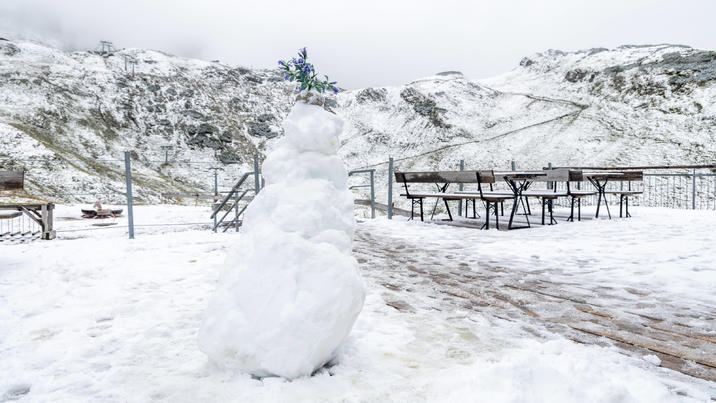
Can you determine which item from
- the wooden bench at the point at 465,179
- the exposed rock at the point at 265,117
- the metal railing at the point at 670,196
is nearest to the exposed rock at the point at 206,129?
the exposed rock at the point at 265,117

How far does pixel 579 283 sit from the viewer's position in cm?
363

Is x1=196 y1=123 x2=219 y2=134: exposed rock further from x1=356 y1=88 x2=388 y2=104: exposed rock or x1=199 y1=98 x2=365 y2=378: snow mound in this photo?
x1=199 y1=98 x2=365 y2=378: snow mound

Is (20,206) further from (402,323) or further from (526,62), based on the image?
(526,62)

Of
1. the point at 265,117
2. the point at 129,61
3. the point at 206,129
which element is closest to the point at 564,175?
the point at 206,129

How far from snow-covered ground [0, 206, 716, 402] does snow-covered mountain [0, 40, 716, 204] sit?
17.4 meters

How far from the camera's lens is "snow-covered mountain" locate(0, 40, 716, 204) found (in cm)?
2252

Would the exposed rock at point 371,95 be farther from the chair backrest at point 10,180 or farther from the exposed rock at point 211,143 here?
the chair backrest at point 10,180

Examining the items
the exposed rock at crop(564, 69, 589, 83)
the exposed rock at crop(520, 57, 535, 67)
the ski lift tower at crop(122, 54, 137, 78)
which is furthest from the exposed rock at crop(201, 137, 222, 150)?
the exposed rock at crop(520, 57, 535, 67)

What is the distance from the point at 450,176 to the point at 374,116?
31932 millimetres

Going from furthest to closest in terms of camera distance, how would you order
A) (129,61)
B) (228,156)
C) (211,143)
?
(129,61)
(211,143)
(228,156)

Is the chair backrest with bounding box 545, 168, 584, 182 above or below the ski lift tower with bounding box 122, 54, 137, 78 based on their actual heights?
below

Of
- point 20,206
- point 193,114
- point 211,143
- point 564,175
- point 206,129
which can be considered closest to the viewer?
point 20,206

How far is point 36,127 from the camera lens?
25.8 m

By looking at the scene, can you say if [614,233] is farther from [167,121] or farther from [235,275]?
[167,121]
